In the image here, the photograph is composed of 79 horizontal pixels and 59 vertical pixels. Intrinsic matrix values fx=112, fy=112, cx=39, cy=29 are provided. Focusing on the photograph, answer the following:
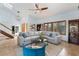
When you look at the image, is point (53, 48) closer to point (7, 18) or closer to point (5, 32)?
point (5, 32)

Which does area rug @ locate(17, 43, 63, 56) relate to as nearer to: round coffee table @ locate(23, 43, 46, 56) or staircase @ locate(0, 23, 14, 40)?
round coffee table @ locate(23, 43, 46, 56)

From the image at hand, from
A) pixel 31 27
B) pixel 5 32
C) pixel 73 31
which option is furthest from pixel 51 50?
pixel 5 32

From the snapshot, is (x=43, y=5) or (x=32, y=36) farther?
(x=32, y=36)

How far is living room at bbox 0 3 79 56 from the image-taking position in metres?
2.74

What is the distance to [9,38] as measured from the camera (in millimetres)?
2916

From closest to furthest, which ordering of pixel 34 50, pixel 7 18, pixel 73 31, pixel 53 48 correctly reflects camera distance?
pixel 34 50 < pixel 7 18 < pixel 53 48 < pixel 73 31

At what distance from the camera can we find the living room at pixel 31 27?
274cm

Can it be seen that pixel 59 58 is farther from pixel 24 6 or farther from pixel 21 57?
pixel 24 6

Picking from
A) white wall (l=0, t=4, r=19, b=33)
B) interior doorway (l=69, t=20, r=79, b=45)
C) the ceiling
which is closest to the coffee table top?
white wall (l=0, t=4, r=19, b=33)

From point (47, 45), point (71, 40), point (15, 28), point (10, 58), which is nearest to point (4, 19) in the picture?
point (15, 28)

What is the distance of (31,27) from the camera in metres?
2.89

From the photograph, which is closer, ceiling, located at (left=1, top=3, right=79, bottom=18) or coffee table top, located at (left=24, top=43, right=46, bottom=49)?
ceiling, located at (left=1, top=3, right=79, bottom=18)

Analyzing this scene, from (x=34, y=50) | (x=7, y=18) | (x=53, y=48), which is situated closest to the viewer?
(x=34, y=50)

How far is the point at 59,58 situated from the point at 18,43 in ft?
3.58
